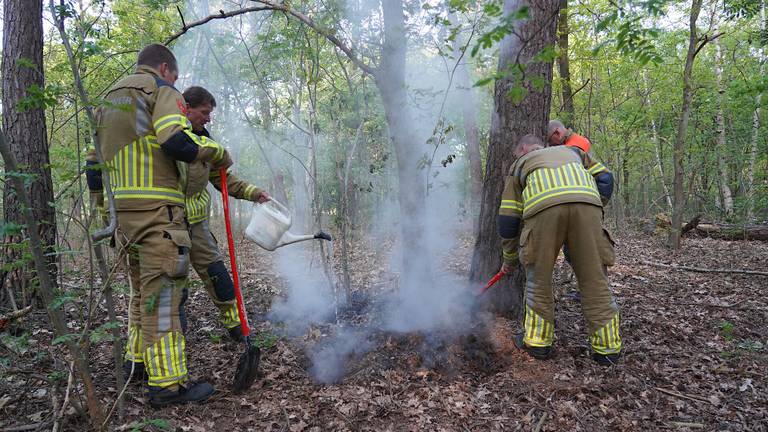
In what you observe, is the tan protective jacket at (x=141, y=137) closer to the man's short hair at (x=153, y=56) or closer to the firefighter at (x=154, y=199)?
the firefighter at (x=154, y=199)

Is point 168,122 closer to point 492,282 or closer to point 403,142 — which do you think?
point 403,142

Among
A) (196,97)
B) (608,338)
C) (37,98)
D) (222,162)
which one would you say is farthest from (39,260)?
(608,338)

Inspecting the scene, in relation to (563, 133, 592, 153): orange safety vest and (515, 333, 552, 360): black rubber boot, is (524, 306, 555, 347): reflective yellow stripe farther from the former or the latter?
(563, 133, 592, 153): orange safety vest

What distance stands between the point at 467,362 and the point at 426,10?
11.4 feet

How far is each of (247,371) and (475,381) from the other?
5.76ft

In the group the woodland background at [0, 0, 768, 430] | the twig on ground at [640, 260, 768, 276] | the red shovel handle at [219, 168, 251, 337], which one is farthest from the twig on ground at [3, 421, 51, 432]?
the twig on ground at [640, 260, 768, 276]

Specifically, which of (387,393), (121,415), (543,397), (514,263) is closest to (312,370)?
(387,393)

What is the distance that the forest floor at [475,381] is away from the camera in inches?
107

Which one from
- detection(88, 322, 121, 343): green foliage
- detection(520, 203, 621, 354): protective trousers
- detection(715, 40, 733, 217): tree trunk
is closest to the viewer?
detection(88, 322, 121, 343): green foliage

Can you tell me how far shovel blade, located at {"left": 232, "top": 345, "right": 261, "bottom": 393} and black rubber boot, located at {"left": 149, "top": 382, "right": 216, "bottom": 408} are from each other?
6.9 inches

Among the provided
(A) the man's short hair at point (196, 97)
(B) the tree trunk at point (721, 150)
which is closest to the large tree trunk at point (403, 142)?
(A) the man's short hair at point (196, 97)

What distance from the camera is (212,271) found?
3.65 metres

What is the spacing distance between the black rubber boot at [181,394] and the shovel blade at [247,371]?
175 millimetres

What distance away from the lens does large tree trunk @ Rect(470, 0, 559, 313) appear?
3.79 m
